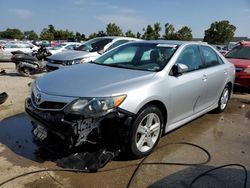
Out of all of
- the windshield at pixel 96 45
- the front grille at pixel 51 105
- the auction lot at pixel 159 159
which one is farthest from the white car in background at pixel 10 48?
the front grille at pixel 51 105

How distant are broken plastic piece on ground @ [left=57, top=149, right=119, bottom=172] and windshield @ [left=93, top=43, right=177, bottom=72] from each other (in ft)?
Result: 4.73

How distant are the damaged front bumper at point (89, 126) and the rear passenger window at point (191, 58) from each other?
169 centimetres

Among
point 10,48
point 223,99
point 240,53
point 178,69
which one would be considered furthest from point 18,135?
point 10,48

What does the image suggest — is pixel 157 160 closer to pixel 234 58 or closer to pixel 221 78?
pixel 221 78

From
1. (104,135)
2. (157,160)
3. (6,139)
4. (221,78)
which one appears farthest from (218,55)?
(6,139)

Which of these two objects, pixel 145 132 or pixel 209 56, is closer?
pixel 145 132

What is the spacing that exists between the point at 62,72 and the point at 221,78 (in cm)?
321

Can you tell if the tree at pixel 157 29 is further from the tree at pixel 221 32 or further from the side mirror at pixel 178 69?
the side mirror at pixel 178 69

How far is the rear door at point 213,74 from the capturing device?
18.7 feet

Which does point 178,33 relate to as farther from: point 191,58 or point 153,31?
point 191,58

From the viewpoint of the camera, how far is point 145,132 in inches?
163

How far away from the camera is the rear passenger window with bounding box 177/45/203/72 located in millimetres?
5057

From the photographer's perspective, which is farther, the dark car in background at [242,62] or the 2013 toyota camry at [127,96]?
the dark car in background at [242,62]

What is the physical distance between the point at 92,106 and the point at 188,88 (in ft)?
6.13
